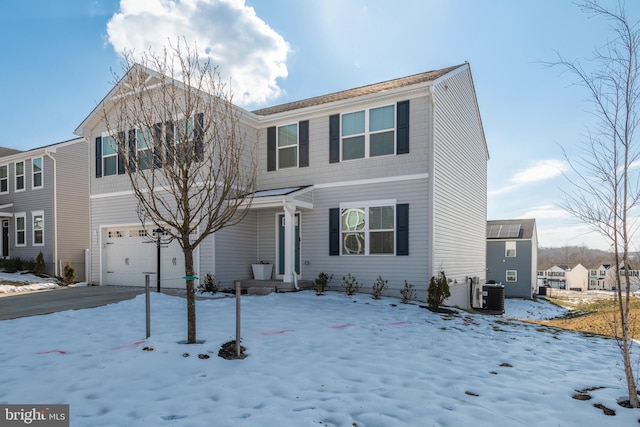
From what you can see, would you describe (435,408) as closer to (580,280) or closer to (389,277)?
(389,277)

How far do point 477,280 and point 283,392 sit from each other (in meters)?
12.9

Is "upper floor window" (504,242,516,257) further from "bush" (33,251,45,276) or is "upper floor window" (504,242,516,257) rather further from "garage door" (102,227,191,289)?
"bush" (33,251,45,276)

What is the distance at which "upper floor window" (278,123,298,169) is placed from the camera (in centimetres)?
1277

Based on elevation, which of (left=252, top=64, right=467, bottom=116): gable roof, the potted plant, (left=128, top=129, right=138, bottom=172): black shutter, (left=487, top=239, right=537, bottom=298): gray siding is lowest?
(left=487, top=239, right=537, bottom=298): gray siding

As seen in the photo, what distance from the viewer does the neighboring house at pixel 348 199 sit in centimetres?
1084

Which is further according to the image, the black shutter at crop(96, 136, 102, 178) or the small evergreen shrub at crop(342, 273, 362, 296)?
the black shutter at crop(96, 136, 102, 178)

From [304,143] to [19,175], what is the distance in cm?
1650

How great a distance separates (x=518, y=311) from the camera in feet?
72.0

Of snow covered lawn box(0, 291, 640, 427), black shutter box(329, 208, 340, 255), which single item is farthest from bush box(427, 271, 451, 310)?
black shutter box(329, 208, 340, 255)

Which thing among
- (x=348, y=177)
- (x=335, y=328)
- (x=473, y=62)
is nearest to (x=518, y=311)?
(x=473, y=62)

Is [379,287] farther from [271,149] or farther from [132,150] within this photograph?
[132,150]

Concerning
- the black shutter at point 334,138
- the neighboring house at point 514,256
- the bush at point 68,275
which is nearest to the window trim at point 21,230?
the bush at point 68,275

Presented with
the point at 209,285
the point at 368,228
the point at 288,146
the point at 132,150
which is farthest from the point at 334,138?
the point at 132,150

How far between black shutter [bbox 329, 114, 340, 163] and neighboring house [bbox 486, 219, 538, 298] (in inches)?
922
